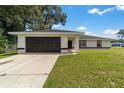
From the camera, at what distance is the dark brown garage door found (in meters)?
21.5

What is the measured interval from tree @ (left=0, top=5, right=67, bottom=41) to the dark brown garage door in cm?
692

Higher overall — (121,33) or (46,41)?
(121,33)

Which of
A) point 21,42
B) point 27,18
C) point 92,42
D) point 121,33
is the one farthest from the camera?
point 121,33

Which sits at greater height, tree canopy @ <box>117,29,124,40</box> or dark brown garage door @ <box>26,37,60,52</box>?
tree canopy @ <box>117,29,124,40</box>

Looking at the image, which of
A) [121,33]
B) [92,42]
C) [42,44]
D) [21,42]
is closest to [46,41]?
[42,44]

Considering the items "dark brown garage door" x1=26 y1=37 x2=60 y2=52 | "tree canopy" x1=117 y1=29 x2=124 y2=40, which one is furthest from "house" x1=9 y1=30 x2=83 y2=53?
"tree canopy" x1=117 y1=29 x2=124 y2=40

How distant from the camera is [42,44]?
71.3 feet

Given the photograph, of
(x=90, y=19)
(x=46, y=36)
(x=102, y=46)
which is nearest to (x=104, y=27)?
(x=102, y=46)

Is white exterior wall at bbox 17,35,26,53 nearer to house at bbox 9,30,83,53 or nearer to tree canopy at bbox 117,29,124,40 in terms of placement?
house at bbox 9,30,83,53

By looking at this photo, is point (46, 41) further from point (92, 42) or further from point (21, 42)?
point (92, 42)

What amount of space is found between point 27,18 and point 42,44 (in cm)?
1187

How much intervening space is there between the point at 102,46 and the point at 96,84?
29129 mm
